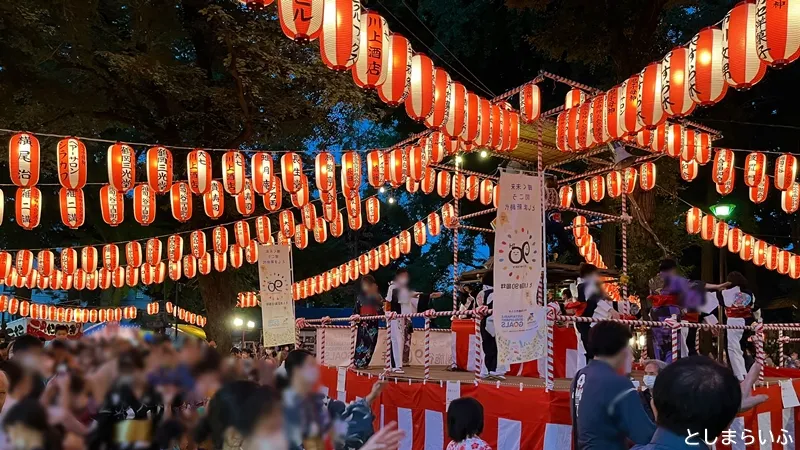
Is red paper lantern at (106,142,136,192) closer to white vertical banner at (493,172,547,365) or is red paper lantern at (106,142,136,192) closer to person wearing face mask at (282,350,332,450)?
white vertical banner at (493,172,547,365)

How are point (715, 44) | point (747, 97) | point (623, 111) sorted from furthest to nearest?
1. point (747, 97)
2. point (623, 111)
3. point (715, 44)

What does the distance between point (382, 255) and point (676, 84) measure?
15453 mm

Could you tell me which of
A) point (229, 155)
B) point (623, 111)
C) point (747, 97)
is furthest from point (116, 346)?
point (747, 97)

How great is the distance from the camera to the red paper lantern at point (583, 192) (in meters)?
17.5

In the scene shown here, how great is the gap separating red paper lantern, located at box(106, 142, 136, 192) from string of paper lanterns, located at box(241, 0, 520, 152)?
650 cm

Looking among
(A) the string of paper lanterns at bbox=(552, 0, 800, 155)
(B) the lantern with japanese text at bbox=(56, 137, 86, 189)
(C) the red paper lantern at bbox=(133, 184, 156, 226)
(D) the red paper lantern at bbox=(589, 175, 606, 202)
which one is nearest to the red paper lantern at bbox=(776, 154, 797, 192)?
(D) the red paper lantern at bbox=(589, 175, 606, 202)

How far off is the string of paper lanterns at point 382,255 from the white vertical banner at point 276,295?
295 inches

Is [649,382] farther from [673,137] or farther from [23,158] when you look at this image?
[23,158]

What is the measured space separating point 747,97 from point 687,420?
25012 mm

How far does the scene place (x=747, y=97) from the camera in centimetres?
2408

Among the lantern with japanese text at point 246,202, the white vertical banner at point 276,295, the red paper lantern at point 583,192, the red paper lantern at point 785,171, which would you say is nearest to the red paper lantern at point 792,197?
the red paper lantern at point 785,171

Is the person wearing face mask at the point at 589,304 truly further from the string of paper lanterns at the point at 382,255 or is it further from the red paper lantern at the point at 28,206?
the red paper lantern at the point at 28,206

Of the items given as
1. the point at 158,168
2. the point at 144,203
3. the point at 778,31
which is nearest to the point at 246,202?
the point at 144,203

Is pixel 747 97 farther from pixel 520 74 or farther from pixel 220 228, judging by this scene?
pixel 220 228
